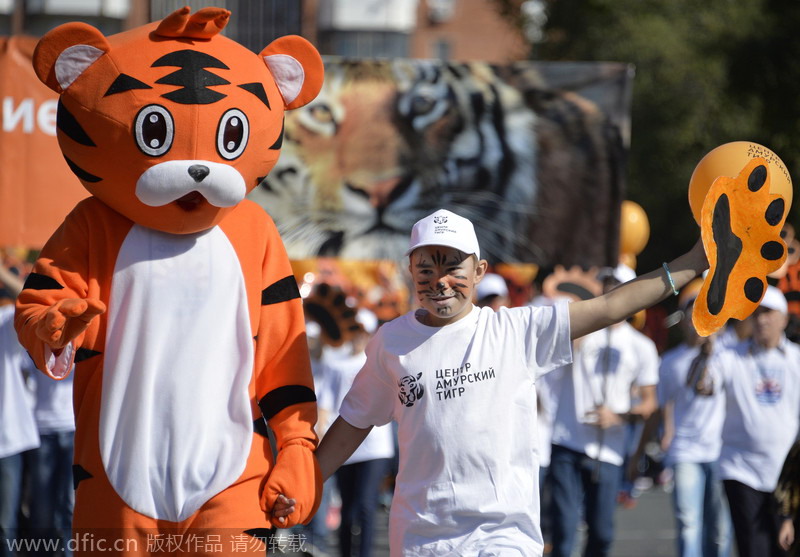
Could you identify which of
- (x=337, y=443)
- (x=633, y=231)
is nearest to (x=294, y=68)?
(x=337, y=443)

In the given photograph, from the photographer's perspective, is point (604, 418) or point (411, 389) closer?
point (411, 389)

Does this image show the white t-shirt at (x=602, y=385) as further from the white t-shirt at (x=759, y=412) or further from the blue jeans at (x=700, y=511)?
the white t-shirt at (x=759, y=412)

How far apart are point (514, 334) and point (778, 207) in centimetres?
113

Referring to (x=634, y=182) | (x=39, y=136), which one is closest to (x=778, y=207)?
(x=39, y=136)

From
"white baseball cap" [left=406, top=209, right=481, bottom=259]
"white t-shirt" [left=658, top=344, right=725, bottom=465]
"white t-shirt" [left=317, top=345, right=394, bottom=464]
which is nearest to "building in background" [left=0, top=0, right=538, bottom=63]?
"white t-shirt" [left=317, top=345, right=394, bottom=464]

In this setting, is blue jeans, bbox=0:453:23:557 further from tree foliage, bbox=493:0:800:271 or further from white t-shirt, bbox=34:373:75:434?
tree foliage, bbox=493:0:800:271

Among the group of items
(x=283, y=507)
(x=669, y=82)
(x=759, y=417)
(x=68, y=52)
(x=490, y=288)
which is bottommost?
(x=283, y=507)

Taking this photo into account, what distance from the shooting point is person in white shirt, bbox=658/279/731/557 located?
8789mm

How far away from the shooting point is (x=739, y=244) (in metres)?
4.96

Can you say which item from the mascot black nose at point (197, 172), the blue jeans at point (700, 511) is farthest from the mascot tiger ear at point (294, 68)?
the blue jeans at point (700, 511)

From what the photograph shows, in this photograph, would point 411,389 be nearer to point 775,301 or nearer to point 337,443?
point 337,443

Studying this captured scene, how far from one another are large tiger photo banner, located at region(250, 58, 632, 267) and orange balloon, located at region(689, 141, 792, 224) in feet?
10.4

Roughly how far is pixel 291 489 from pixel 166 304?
0.82 m

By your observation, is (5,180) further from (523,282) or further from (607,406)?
(523,282)
